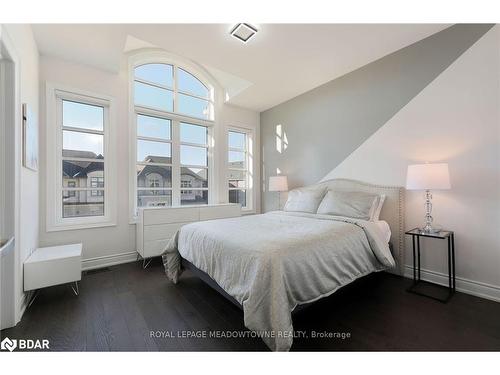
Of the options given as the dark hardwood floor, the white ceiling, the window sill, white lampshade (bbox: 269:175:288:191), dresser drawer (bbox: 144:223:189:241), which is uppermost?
the white ceiling

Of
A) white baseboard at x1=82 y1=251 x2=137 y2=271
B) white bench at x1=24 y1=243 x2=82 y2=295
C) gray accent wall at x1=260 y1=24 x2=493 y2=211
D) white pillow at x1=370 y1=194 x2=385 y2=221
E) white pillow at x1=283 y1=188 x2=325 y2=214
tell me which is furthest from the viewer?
white pillow at x1=283 y1=188 x2=325 y2=214

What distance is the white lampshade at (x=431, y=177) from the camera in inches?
84.1

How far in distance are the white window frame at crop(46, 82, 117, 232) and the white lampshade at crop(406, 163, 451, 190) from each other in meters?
3.81

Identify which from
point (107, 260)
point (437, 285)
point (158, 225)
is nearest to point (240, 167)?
point (158, 225)

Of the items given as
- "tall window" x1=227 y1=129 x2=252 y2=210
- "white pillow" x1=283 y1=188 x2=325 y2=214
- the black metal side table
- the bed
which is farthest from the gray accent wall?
the black metal side table

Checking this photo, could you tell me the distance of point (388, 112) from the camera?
289 cm

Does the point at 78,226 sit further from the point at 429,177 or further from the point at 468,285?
the point at 468,285

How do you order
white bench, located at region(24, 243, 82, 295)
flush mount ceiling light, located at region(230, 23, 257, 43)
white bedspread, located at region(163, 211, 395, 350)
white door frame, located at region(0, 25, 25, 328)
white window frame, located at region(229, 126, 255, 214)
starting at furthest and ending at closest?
1. white window frame, located at region(229, 126, 255, 214)
2. flush mount ceiling light, located at region(230, 23, 257, 43)
3. white bench, located at region(24, 243, 82, 295)
4. white door frame, located at region(0, 25, 25, 328)
5. white bedspread, located at region(163, 211, 395, 350)

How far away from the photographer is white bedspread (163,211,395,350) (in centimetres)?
140

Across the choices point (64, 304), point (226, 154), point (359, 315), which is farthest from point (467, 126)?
point (64, 304)

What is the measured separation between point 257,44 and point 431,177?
7.82ft

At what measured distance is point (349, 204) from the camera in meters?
2.78

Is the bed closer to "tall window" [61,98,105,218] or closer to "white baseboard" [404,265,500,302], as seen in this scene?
"white baseboard" [404,265,500,302]
